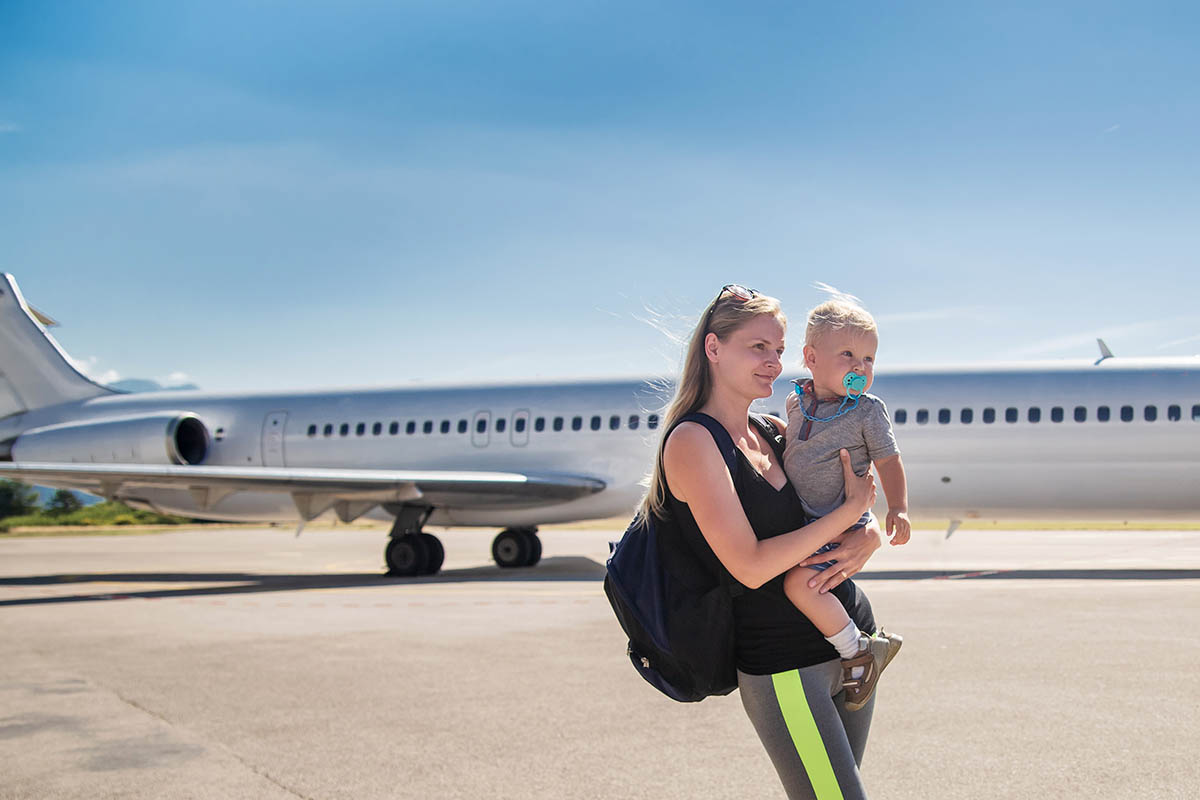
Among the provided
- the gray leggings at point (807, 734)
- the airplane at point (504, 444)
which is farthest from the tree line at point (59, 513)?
the gray leggings at point (807, 734)

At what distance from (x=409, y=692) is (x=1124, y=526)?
35498 mm

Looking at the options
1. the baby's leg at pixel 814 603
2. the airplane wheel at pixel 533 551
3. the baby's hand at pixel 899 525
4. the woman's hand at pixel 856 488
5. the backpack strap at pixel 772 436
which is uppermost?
the backpack strap at pixel 772 436

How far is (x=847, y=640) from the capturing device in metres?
2.67

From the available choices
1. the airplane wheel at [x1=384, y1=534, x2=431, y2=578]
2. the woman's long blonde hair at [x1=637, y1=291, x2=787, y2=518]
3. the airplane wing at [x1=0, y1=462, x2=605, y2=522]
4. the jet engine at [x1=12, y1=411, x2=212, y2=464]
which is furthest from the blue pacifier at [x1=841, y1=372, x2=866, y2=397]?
the jet engine at [x1=12, y1=411, x2=212, y2=464]

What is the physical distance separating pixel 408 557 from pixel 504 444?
2769 millimetres

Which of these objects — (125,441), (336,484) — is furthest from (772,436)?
(125,441)

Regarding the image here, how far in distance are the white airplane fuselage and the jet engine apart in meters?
0.09

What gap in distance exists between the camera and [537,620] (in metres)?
10.8

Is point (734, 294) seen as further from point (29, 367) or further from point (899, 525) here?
point (29, 367)

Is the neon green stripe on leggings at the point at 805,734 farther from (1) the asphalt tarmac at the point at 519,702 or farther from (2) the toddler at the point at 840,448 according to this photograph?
(1) the asphalt tarmac at the point at 519,702

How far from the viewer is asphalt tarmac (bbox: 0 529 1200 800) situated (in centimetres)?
498

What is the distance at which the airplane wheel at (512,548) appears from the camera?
1941cm

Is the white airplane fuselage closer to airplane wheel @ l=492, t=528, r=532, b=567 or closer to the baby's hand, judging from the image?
airplane wheel @ l=492, t=528, r=532, b=567

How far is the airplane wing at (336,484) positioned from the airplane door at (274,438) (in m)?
2.66
